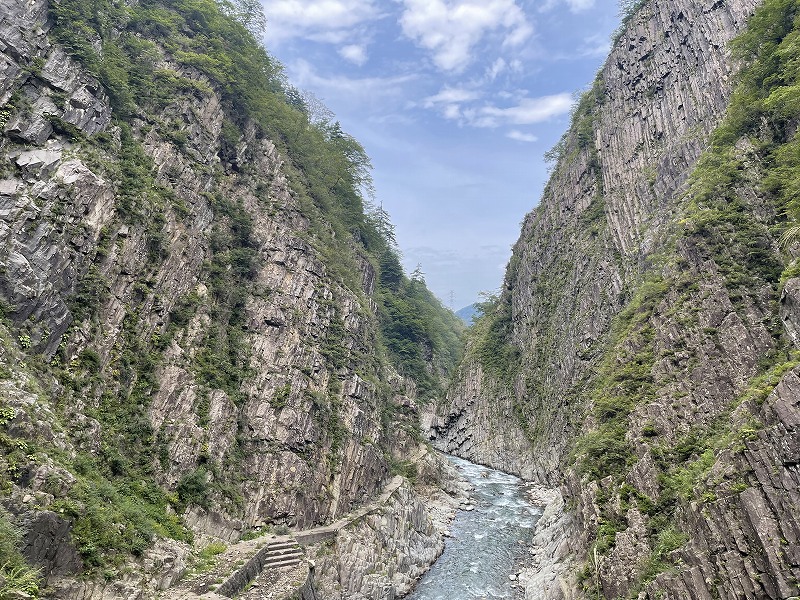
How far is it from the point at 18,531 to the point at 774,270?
30.9 metres

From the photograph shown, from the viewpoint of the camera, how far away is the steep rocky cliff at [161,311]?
51.7 ft

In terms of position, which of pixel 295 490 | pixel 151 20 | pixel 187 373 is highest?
pixel 151 20

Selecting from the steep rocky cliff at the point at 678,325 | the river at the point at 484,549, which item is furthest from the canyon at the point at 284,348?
the river at the point at 484,549

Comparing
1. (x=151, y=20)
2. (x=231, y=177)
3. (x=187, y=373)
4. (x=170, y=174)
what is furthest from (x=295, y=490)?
(x=151, y=20)

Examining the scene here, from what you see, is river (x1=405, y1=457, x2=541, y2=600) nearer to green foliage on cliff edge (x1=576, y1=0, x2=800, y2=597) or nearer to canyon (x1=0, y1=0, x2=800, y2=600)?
canyon (x1=0, y1=0, x2=800, y2=600)

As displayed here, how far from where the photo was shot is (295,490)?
25.4 m

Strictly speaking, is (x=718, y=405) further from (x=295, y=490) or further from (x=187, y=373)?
(x=187, y=373)

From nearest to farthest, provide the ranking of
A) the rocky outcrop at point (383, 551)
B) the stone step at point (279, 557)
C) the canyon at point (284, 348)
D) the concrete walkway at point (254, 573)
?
the canyon at point (284, 348), the concrete walkway at point (254, 573), the stone step at point (279, 557), the rocky outcrop at point (383, 551)

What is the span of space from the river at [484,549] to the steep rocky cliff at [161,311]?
703 cm

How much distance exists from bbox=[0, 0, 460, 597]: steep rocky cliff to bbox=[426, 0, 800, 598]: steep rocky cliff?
17.3 m

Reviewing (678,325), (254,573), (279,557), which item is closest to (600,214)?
(678,325)

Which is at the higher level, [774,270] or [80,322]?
[80,322]

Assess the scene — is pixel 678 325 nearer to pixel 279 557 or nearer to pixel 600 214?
pixel 279 557

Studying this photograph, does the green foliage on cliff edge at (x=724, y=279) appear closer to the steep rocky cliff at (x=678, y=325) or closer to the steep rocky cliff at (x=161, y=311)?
the steep rocky cliff at (x=678, y=325)
